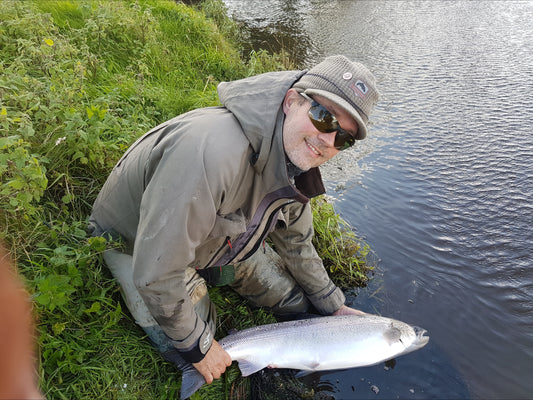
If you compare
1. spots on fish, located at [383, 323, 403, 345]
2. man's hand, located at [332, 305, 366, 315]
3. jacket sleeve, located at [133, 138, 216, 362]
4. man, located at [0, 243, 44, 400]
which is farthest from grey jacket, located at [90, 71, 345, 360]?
man, located at [0, 243, 44, 400]

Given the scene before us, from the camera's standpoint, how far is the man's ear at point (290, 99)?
2.65 m

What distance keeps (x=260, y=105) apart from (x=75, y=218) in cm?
210

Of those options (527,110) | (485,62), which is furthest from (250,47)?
(527,110)

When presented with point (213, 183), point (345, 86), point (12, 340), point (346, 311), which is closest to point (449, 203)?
point (346, 311)

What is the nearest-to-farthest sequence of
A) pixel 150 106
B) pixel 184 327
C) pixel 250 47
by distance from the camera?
pixel 184 327, pixel 150 106, pixel 250 47

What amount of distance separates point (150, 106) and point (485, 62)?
768 centimetres

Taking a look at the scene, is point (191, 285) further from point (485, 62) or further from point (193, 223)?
point (485, 62)

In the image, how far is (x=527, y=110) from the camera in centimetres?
703

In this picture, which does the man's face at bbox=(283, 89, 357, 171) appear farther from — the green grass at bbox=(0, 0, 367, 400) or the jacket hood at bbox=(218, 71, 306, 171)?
the green grass at bbox=(0, 0, 367, 400)

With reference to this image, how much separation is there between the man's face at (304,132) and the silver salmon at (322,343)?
147 centimetres

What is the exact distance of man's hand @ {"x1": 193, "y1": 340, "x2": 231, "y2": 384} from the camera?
285 centimetres

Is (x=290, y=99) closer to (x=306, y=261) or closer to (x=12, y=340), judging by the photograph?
(x=306, y=261)

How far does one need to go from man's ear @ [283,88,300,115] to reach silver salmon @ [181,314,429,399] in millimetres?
1815

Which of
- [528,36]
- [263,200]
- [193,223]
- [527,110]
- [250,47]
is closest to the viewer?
[193,223]
